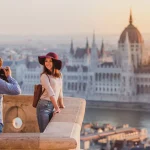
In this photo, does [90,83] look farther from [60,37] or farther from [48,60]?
[48,60]

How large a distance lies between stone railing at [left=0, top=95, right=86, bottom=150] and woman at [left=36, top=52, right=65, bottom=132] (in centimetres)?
3

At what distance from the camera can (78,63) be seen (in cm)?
1466

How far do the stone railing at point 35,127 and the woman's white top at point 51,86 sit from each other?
0.13 feet

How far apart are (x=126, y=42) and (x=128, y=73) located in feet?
3.12

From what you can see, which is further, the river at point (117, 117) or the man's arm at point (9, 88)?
the river at point (117, 117)

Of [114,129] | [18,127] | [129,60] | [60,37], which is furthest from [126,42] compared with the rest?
[18,127]

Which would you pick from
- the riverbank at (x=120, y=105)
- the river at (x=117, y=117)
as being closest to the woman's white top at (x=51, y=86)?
the river at (x=117, y=117)

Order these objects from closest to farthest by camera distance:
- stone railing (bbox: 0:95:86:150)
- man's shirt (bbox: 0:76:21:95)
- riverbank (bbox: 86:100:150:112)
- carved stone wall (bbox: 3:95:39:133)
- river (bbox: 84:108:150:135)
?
stone railing (bbox: 0:95:86:150)
man's shirt (bbox: 0:76:21:95)
carved stone wall (bbox: 3:95:39:133)
river (bbox: 84:108:150:135)
riverbank (bbox: 86:100:150:112)

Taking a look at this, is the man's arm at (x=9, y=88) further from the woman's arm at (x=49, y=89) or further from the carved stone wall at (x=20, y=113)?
the carved stone wall at (x=20, y=113)

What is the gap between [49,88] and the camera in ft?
3.56

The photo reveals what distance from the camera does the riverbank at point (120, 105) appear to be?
13109mm

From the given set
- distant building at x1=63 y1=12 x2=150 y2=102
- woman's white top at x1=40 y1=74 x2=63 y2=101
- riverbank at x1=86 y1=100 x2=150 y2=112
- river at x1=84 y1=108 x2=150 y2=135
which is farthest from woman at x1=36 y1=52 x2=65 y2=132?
distant building at x1=63 y1=12 x2=150 y2=102

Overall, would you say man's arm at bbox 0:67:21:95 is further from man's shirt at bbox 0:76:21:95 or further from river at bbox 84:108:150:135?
river at bbox 84:108:150:135

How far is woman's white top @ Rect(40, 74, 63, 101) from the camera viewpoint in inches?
42.7
